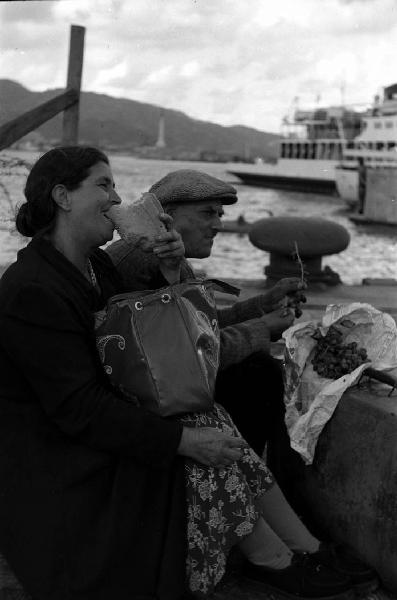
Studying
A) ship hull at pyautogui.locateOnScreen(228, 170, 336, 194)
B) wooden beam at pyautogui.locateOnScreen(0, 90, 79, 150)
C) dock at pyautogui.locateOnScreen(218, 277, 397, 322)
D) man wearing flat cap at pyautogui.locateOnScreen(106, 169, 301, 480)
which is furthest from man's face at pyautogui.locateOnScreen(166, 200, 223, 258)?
ship hull at pyautogui.locateOnScreen(228, 170, 336, 194)

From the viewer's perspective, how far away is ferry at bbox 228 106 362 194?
2621 inches

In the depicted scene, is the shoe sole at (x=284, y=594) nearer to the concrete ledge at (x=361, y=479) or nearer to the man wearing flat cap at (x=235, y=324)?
the concrete ledge at (x=361, y=479)

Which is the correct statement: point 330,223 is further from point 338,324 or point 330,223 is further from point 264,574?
point 264,574

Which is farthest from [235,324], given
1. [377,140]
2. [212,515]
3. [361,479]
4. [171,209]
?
[377,140]

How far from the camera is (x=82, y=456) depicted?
6.92ft

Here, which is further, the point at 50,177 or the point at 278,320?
the point at 278,320

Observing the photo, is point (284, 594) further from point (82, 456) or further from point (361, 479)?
point (82, 456)

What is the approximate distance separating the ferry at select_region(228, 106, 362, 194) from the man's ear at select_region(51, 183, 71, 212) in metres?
62.4

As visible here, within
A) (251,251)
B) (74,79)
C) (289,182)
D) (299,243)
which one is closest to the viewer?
(299,243)

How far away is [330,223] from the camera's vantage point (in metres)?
7.84

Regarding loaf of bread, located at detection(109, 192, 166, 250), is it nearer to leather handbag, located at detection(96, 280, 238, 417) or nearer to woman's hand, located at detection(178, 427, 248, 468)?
leather handbag, located at detection(96, 280, 238, 417)

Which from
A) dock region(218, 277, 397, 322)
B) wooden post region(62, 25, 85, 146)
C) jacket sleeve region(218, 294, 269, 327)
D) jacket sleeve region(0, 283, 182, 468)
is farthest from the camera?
wooden post region(62, 25, 85, 146)

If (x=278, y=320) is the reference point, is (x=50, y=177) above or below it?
above

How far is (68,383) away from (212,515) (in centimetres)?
52
